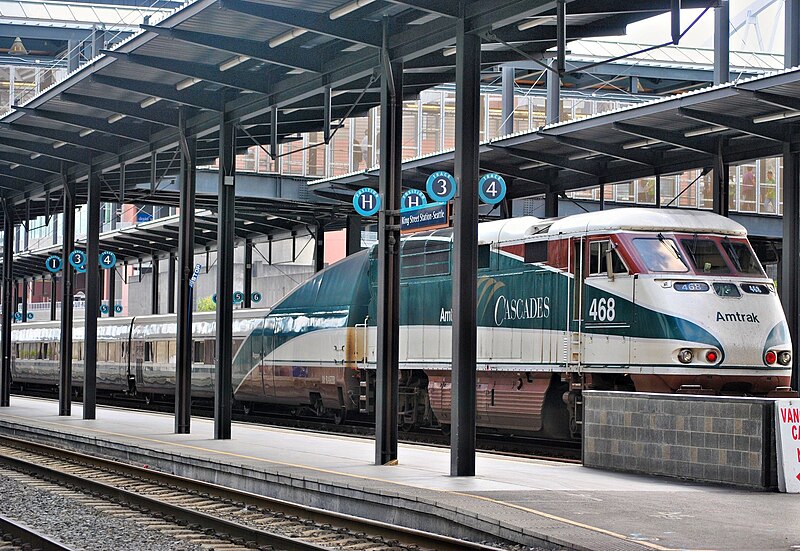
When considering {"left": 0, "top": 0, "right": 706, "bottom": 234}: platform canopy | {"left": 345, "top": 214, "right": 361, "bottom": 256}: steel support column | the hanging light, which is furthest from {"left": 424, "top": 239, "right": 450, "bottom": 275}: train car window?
the hanging light

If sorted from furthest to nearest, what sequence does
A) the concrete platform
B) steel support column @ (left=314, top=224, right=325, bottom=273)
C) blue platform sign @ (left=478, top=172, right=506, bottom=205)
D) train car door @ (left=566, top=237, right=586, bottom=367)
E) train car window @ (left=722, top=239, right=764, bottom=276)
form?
steel support column @ (left=314, top=224, right=325, bottom=273)
blue platform sign @ (left=478, top=172, right=506, bottom=205)
train car door @ (left=566, top=237, right=586, bottom=367)
train car window @ (left=722, top=239, right=764, bottom=276)
the concrete platform

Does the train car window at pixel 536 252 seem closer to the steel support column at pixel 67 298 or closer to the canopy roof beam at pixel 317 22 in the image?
the canopy roof beam at pixel 317 22

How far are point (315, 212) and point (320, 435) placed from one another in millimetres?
16440

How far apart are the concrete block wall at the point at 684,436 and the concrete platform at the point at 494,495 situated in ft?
0.74

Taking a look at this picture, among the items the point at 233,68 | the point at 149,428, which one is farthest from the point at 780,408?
the point at 149,428

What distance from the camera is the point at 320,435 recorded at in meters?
Result: 22.8

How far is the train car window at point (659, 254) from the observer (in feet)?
57.1

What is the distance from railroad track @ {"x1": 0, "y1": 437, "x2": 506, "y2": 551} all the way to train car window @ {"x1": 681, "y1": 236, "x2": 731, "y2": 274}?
7.93 m

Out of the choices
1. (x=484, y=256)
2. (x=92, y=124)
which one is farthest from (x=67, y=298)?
(x=484, y=256)

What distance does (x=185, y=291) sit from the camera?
22.2 m

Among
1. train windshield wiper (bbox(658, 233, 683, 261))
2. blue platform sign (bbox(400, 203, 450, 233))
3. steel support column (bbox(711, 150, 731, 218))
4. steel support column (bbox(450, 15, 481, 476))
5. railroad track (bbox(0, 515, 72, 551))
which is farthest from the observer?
steel support column (bbox(711, 150, 731, 218))

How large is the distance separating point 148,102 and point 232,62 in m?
3.79

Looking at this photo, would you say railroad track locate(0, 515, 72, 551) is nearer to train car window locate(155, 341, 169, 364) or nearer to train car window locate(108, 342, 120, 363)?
train car window locate(155, 341, 169, 364)

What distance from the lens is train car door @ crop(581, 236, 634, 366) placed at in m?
17.4
